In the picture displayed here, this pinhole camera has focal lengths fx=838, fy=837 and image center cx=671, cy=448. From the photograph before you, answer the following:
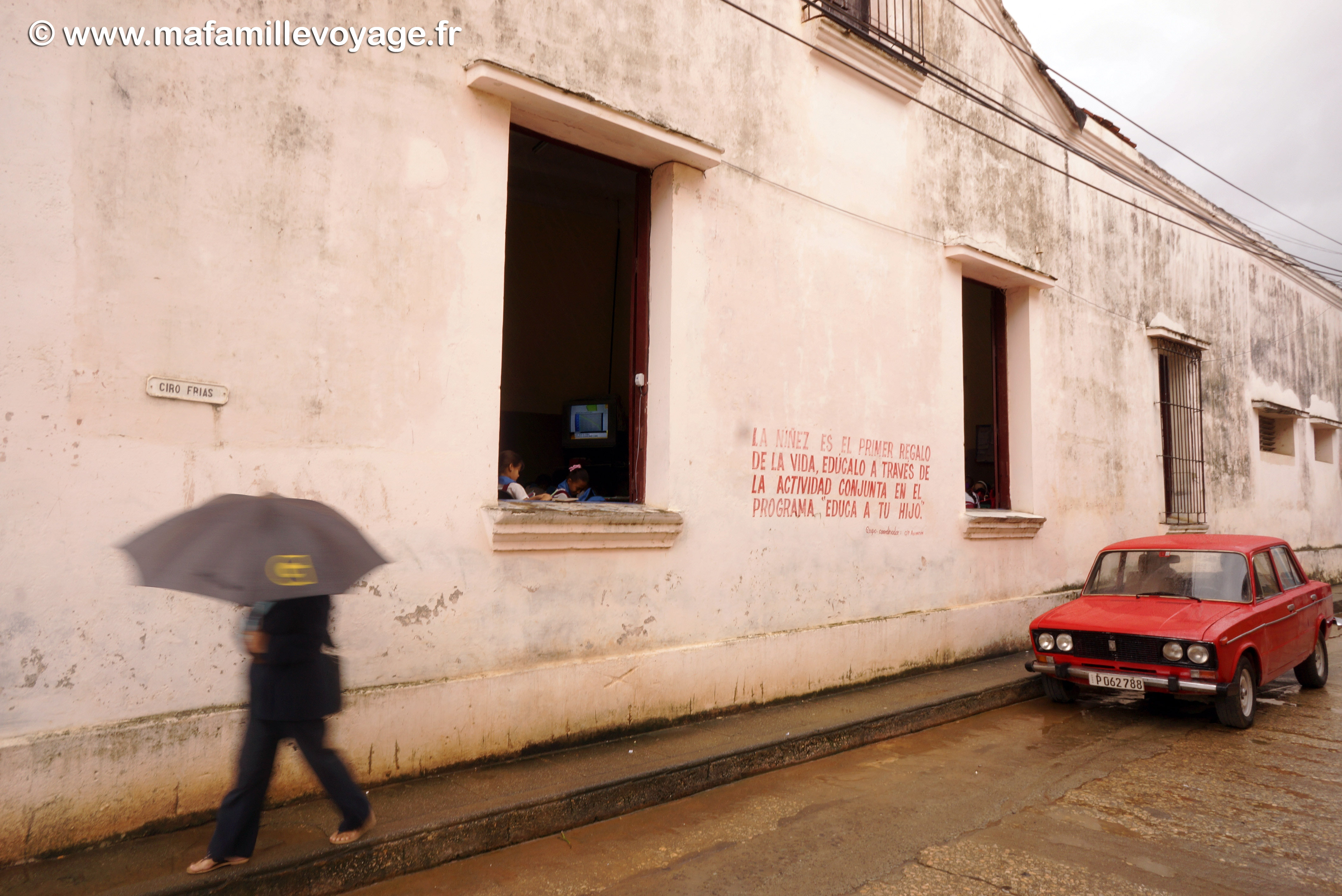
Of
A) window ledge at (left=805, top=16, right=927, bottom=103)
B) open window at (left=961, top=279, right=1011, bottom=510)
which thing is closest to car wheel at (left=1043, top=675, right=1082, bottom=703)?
open window at (left=961, top=279, right=1011, bottom=510)

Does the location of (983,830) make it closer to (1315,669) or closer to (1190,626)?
(1190,626)

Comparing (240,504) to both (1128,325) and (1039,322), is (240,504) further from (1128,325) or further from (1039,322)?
(1128,325)

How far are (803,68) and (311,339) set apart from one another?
16.0 ft

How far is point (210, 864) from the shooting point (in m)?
3.39

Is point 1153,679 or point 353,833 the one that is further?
point 1153,679

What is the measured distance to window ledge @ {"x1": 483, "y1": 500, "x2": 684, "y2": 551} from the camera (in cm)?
500

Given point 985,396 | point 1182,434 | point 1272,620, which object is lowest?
point 1272,620

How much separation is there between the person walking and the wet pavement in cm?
67

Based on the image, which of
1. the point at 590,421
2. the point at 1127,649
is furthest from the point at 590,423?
the point at 1127,649

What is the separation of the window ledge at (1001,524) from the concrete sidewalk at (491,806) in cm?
227

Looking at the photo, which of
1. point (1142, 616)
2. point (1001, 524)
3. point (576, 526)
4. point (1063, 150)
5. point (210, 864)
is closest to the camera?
point (210, 864)

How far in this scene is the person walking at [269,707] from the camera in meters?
3.42

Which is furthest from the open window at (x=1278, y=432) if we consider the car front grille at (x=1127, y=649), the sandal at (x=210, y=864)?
the sandal at (x=210, y=864)

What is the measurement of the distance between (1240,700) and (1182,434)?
7210 mm
